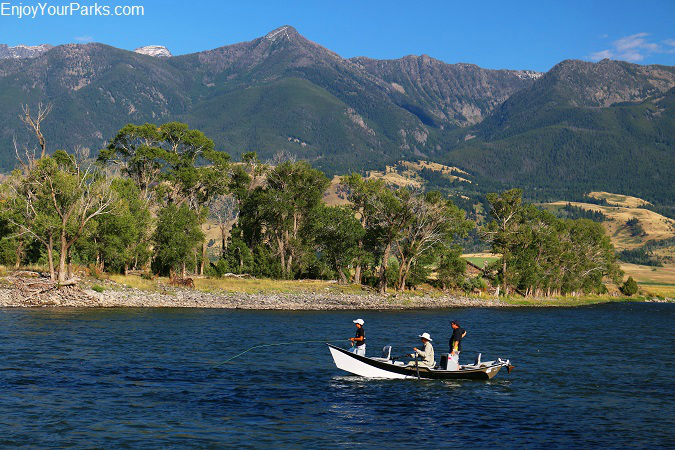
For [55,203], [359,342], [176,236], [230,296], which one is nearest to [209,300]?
[230,296]

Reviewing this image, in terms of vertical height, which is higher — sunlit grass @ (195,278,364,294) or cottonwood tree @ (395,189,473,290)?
cottonwood tree @ (395,189,473,290)

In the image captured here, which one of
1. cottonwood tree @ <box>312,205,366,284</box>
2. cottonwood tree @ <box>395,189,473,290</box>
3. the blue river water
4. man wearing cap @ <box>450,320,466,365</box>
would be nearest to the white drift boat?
man wearing cap @ <box>450,320,466,365</box>

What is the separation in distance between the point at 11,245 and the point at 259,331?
4181 centimetres

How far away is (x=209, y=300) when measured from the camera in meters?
81.9

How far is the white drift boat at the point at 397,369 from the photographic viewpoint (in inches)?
1462

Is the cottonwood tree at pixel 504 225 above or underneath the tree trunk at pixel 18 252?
above

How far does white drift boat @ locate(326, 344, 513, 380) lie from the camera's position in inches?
1462

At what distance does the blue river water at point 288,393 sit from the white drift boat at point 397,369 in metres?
0.60

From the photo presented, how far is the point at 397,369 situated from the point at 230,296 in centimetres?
5052

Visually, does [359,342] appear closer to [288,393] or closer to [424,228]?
[288,393]

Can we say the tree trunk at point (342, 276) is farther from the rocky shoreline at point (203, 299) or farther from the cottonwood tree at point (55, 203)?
the cottonwood tree at point (55, 203)

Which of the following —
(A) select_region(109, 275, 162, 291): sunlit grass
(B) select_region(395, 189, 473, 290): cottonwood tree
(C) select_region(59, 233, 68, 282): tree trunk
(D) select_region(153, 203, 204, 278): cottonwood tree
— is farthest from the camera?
(B) select_region(395, 189, 473, 290): cottonwood tree

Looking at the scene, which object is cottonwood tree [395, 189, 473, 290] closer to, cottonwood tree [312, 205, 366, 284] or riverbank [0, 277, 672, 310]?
riverbank [0, 277, 672, 310]

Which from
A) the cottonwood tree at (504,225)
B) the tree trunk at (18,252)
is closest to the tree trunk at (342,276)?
the cottonwood tree at (504,225)
